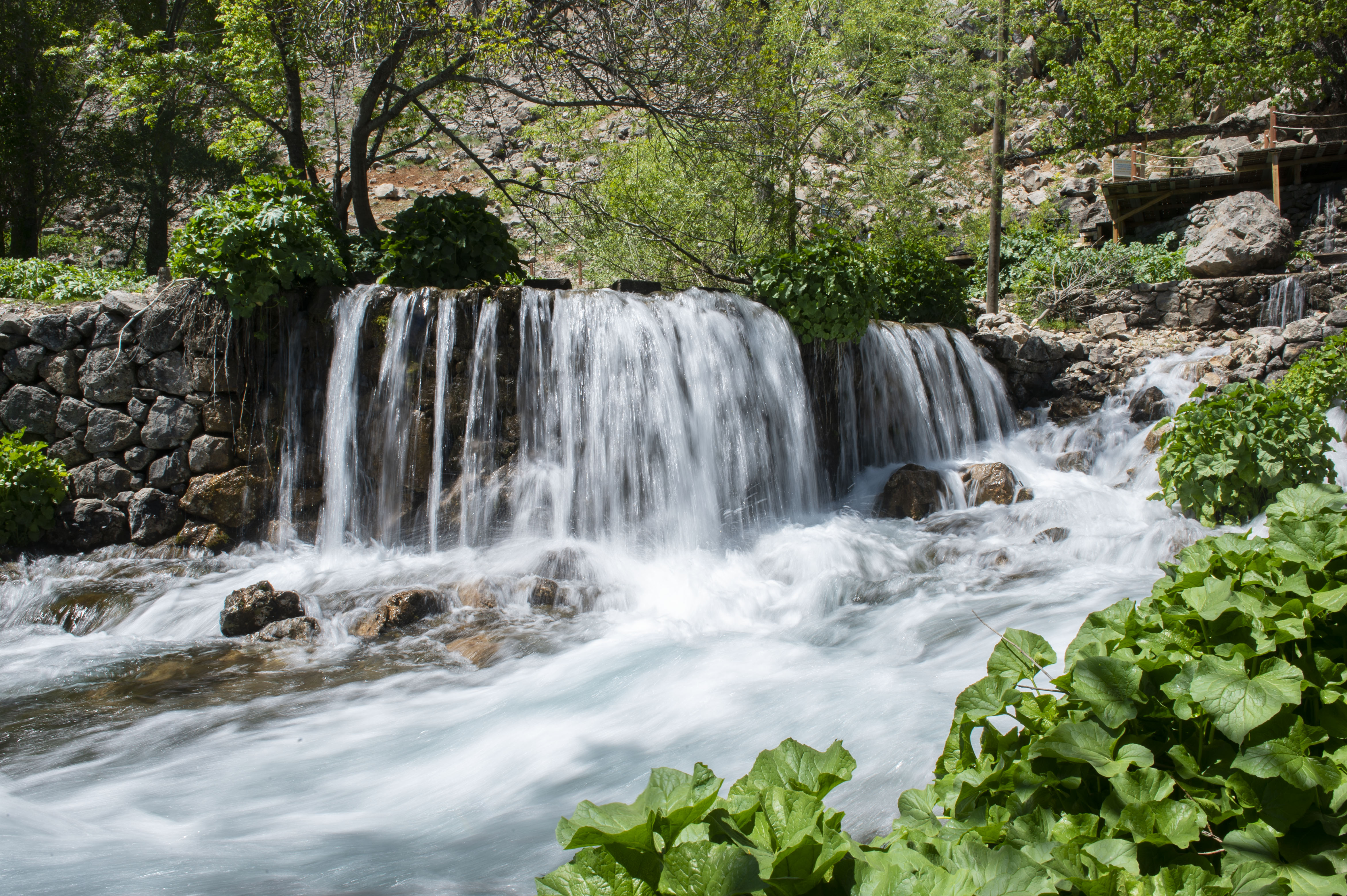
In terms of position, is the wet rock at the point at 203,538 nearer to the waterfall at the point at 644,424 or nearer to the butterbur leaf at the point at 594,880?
the waterfall at the point at 644,424

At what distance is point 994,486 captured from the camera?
9688mm

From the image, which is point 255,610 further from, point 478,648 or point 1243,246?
point 1243,246

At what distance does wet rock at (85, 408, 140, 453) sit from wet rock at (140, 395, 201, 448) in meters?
0.11

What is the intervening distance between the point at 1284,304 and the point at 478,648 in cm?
1611

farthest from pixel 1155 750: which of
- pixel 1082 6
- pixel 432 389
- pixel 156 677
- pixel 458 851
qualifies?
pixel 1082 6

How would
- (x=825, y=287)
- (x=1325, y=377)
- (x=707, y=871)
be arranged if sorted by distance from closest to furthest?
1. (x=707, y=871)
2. (x=1325, y=377)
3. (x=825, y=287)

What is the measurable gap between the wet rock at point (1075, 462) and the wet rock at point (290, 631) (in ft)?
31.2

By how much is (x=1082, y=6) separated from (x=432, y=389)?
84.2ft

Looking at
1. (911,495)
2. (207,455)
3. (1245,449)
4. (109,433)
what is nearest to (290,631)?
(207,455)

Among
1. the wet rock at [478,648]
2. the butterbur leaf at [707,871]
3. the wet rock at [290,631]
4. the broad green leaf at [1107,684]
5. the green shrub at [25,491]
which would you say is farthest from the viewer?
the green shrub at [25,491]

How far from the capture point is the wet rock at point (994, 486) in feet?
31.5

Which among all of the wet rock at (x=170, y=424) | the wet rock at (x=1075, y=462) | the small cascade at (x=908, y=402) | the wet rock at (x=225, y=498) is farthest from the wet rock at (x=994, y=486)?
the wet rock at (x=170, y=424)

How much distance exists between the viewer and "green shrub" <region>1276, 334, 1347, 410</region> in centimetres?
873

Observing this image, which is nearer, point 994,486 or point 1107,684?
point 1107,684
